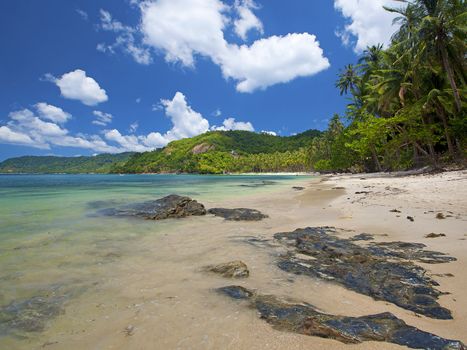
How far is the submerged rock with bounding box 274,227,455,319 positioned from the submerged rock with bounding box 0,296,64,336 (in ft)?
13.3

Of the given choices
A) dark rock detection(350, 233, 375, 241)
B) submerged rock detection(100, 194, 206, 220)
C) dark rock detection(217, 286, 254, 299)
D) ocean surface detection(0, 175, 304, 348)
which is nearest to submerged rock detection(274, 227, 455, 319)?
dark rock detection(350, 233, 375, 241)

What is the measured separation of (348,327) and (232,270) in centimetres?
263

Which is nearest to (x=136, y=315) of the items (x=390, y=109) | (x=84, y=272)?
(x=84, y=272)

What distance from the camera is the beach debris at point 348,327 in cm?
295

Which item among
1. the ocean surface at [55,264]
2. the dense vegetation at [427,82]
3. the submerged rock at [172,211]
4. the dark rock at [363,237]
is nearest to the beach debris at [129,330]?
the ocean surface at [55,264]

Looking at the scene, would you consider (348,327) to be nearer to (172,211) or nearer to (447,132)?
(172,211)

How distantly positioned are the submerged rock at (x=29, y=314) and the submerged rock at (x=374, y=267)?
406cm

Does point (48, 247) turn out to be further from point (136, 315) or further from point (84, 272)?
point (136, 315)

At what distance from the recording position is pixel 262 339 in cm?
324

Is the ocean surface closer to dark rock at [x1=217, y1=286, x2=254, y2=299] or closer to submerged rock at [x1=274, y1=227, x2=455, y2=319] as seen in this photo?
dark rock at [x1=217, y1=286, x2=254, y2=299]

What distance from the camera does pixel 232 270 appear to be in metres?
5.55

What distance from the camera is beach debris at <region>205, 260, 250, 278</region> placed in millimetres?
5453

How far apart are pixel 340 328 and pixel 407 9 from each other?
3559 centimetres

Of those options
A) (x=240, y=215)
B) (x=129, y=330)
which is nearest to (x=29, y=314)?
(x=129, y=330)
